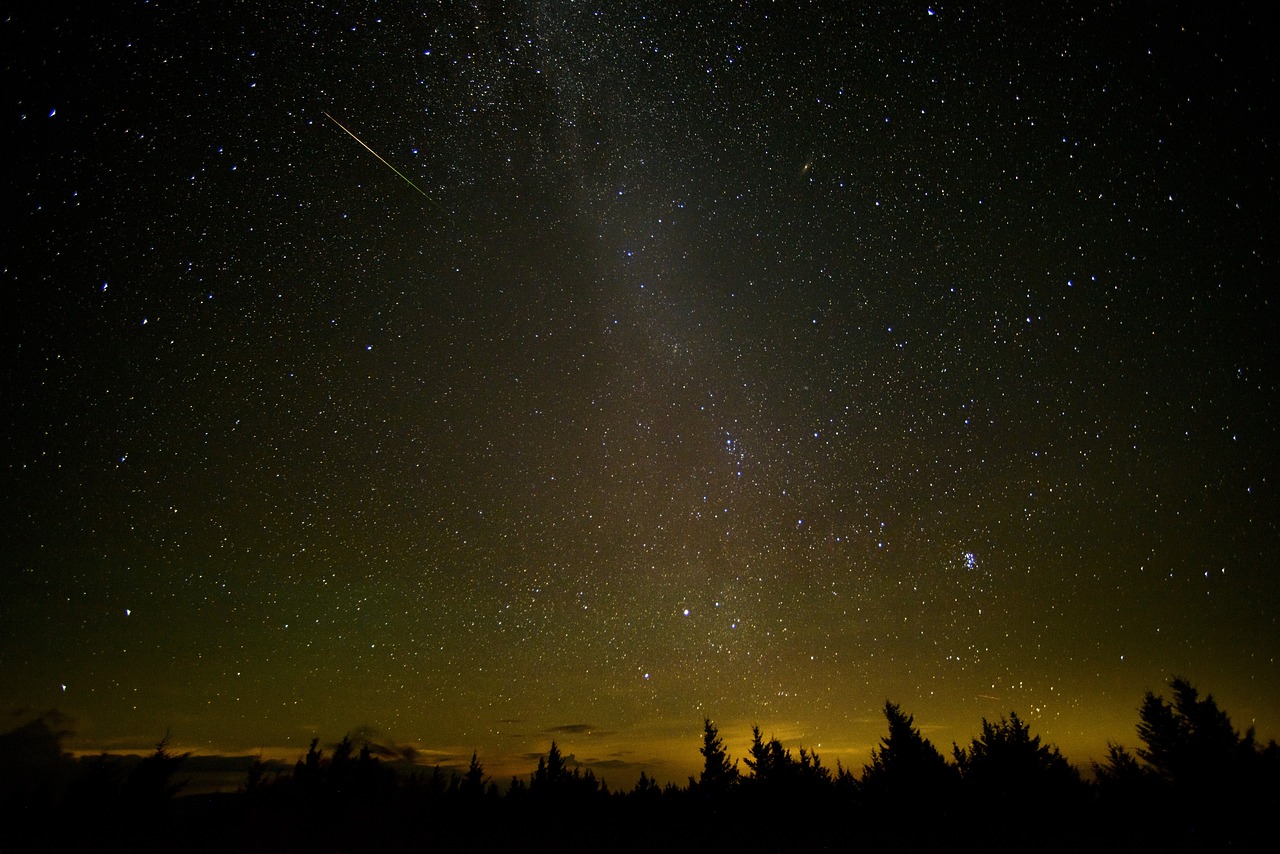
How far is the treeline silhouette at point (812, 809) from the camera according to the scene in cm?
1596

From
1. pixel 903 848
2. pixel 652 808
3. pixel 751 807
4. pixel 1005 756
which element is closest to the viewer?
pixel 903 848

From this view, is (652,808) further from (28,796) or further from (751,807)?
(28,796)

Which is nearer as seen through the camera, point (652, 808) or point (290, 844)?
point (290, 844)

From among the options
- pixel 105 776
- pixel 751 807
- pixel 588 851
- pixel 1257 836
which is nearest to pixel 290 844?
pixel 588 851

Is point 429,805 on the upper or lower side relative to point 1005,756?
lower

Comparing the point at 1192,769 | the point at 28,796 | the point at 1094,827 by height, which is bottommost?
the point at 28,796

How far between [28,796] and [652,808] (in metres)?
42.2

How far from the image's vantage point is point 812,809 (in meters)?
22.8

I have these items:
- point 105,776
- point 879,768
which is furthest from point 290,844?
point 105,776

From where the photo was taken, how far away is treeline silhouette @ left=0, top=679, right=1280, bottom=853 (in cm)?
1596

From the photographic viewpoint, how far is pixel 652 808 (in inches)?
1069

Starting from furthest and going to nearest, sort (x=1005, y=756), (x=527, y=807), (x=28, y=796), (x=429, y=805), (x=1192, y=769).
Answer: (x=28, y=796) < (x=429, y=805) < (x=527, y=807) < (x=1005, y=756) < (x=1192, y=769)

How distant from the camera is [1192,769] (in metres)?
17.5

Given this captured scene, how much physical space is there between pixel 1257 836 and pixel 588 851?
1837 cm
